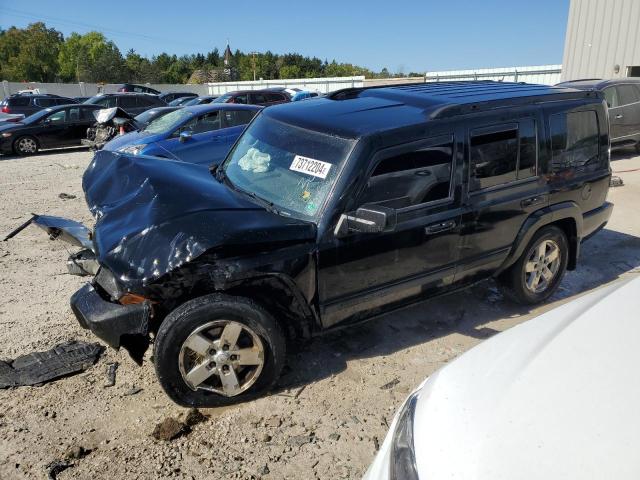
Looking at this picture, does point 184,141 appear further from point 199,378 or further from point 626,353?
point 626,353

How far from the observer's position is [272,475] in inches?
107

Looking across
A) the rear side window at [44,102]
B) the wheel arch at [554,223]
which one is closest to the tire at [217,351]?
the wheel arch at [554,223]

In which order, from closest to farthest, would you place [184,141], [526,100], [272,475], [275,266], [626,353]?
1. [626,353]
2. [272,475]
3. [275,266]
4. [526,100]
5. [184,141]

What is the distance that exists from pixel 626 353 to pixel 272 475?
1.84 metres

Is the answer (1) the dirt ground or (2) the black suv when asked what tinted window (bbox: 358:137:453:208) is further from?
(1) the dirt ground

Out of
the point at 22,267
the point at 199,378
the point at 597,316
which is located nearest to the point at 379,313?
the point at 199,378

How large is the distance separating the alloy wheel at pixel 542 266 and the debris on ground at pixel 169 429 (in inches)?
122

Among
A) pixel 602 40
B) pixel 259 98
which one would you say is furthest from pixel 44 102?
pixel 602 40

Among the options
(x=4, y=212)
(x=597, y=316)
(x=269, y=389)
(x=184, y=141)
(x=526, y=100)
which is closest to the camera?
(x=597, y=316)

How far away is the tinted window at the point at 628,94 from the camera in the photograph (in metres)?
11.1

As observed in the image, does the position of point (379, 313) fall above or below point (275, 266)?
below

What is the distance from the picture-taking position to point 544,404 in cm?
165

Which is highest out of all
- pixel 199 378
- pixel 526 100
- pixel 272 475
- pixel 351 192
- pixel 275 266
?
pixel 526 100

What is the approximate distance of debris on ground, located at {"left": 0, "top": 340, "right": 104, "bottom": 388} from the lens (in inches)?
136
